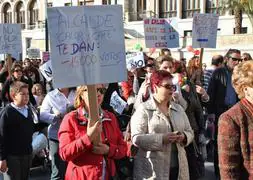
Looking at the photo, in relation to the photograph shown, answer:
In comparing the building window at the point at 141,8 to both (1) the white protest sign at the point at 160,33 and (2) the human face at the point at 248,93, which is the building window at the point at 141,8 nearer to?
(1) the white protest sign at the point at 160,33

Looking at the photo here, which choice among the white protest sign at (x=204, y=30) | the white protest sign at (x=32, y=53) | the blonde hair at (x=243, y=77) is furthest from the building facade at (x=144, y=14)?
the blonde hair at (x=243, y=77)

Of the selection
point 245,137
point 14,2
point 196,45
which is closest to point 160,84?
point 245,137

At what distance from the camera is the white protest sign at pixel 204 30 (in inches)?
329

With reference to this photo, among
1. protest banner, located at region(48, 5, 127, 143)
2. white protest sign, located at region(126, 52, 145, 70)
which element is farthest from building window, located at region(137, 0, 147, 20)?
protest banner, located at region(48, 5, 127, 143)

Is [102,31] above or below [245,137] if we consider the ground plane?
above

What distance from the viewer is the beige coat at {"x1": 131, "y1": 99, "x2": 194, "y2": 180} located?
13.0 ft

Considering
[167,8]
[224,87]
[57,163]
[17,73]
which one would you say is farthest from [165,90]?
[167,8]

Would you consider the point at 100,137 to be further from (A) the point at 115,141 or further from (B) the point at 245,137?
(B) the point at 245,137

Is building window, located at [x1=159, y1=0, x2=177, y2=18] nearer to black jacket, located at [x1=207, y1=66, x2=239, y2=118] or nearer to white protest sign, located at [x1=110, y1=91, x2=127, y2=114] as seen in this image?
black jacket, located at [x1=207, y1=66, x2=239, y2=118]

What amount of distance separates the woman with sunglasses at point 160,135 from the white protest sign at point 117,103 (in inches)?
71.6

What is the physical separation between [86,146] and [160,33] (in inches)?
234

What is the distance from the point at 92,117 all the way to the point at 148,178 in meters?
0.93

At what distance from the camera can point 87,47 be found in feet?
11.3

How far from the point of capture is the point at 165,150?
4020mm
